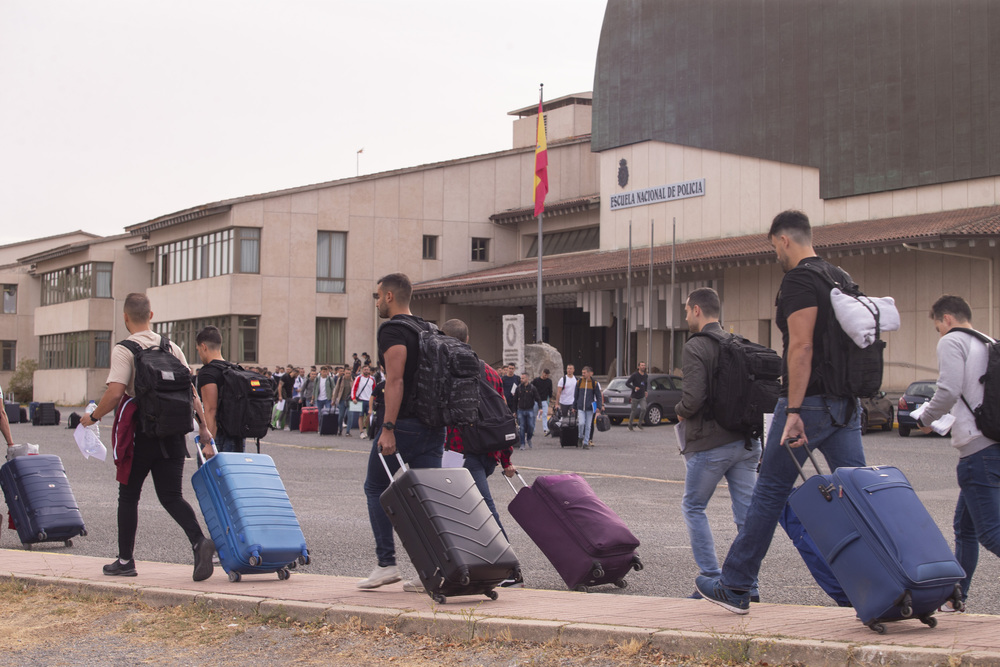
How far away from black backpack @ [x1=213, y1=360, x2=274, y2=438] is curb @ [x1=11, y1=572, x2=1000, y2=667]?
2.00m

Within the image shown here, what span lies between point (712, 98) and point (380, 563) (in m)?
36.8

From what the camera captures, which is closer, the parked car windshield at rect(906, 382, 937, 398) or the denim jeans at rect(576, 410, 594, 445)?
the denim jeans at rect(576, 410, 594, 445)

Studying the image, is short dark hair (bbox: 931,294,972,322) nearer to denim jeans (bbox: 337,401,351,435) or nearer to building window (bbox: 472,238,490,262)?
denim jeans (bbox: 337,401,351,435)

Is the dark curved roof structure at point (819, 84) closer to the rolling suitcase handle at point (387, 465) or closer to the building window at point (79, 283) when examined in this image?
the building window at point (79, 283)

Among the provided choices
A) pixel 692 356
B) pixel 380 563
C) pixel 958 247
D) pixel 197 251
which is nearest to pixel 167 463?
pixel 380 563

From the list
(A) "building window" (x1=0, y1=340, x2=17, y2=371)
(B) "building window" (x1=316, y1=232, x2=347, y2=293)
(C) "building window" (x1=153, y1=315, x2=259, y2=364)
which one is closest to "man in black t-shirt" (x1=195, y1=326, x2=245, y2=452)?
(C) "building window" (x1=153, y1=315, x2=259, y2=364)

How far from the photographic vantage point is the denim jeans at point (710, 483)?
6484 mm

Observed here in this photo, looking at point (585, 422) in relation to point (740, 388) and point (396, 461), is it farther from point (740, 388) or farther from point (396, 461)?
point (740, 388)

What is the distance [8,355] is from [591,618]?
7141 centimetres

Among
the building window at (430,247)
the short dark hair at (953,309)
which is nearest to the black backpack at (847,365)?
the short dark hair at (953,309)

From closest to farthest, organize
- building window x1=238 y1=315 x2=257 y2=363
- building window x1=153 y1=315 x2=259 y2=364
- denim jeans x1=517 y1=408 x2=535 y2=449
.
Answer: denim jeans x1=517 y1=408 x2=535 y2=449 < building window x1=153 y1=315 x2=259 y2=364 < building window x1=238 y1=315 x2=257 y2=363

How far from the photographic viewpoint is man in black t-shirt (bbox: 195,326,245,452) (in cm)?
883

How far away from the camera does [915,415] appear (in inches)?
250

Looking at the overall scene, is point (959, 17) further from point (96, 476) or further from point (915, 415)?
point (915, 415)
